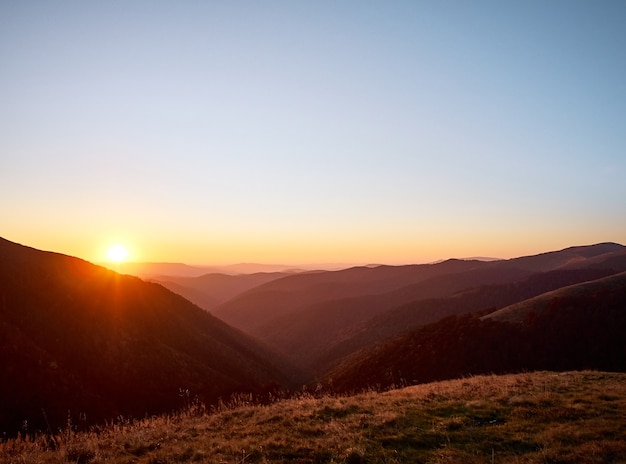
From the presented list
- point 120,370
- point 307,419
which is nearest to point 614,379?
point 307,419

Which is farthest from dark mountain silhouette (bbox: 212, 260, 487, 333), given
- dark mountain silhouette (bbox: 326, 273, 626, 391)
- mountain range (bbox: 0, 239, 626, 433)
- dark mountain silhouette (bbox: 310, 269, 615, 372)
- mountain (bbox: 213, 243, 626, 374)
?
dark mountain silhouette (bbox: 326, 273, 626, 391)

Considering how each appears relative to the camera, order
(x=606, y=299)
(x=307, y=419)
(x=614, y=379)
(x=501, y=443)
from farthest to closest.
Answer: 1. (x=606, y=299)
2. (x=614, y=379)
3. (x=307, y=419)
4. (x=501, y=443)

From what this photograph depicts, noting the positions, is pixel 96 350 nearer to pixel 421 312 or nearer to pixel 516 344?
pixel 516 344

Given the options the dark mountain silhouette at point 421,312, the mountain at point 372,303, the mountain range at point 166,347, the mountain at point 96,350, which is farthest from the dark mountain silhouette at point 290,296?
the mountain at point 96,350

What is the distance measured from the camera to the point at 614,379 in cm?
1766

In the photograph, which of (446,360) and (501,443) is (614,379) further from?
(446,360)

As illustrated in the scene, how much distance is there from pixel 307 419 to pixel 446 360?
112 feet

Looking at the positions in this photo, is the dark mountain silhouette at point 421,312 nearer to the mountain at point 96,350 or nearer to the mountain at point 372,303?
the mountain at point 372,303

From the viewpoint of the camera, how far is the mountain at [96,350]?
109 feet

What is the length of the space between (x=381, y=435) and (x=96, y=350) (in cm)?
4210

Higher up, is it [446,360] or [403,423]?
[403,423]

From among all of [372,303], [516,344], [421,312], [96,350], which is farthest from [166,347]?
[372,303]

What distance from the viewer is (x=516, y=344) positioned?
139 ft

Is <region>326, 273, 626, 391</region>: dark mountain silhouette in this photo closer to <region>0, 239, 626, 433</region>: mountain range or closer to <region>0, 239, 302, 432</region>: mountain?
<region>0, 239, 626, 433</region>: mountain range
